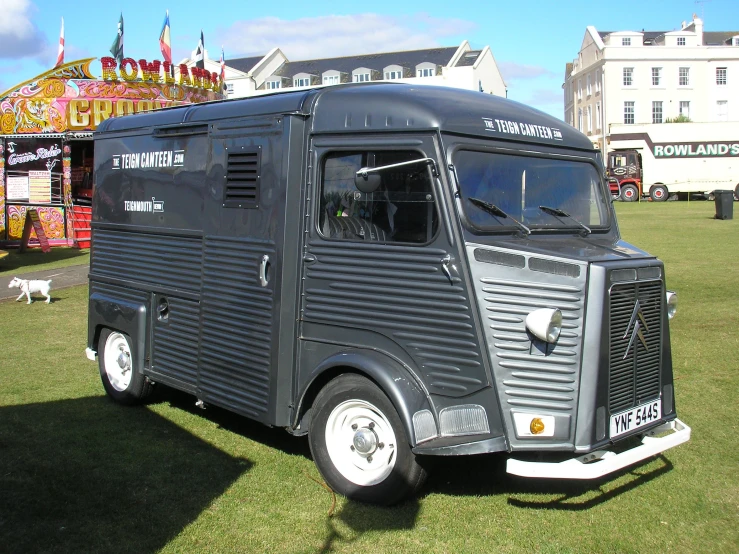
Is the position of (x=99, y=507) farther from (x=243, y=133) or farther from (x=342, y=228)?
(x=243, y=133)

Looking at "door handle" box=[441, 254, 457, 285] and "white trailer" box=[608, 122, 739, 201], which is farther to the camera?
"white trailer" box=[608, 122, 739, 201]

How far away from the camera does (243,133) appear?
580 centimetres

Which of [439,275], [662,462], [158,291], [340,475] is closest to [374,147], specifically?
[439,275]

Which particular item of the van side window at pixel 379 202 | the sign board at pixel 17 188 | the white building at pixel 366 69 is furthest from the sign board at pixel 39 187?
the white building at pixel 366 69

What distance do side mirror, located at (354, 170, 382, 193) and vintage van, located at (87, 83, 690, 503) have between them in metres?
0.01

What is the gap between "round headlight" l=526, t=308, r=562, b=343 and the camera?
14.7 feet

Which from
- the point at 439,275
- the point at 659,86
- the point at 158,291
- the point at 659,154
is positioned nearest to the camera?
the point at 439,275

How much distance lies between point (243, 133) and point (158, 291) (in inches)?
69.5

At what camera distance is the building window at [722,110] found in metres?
62.5

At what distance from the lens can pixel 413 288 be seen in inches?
192

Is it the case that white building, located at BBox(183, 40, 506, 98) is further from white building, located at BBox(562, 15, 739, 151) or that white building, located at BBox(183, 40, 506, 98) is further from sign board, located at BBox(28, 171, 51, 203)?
sign board, located at BBox(28, 171, 51, 203)

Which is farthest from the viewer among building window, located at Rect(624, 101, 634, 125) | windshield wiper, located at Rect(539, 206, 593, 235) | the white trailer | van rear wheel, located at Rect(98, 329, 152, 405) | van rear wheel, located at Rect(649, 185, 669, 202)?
building window, located at Rect(624, 101, 634, 125)

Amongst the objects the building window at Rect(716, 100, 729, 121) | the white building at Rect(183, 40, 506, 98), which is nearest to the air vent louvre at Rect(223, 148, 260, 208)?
the white building at Rect(183, 40, 506, 98)

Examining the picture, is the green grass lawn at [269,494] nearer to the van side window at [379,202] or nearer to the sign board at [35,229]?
the van side window at [379,202]
